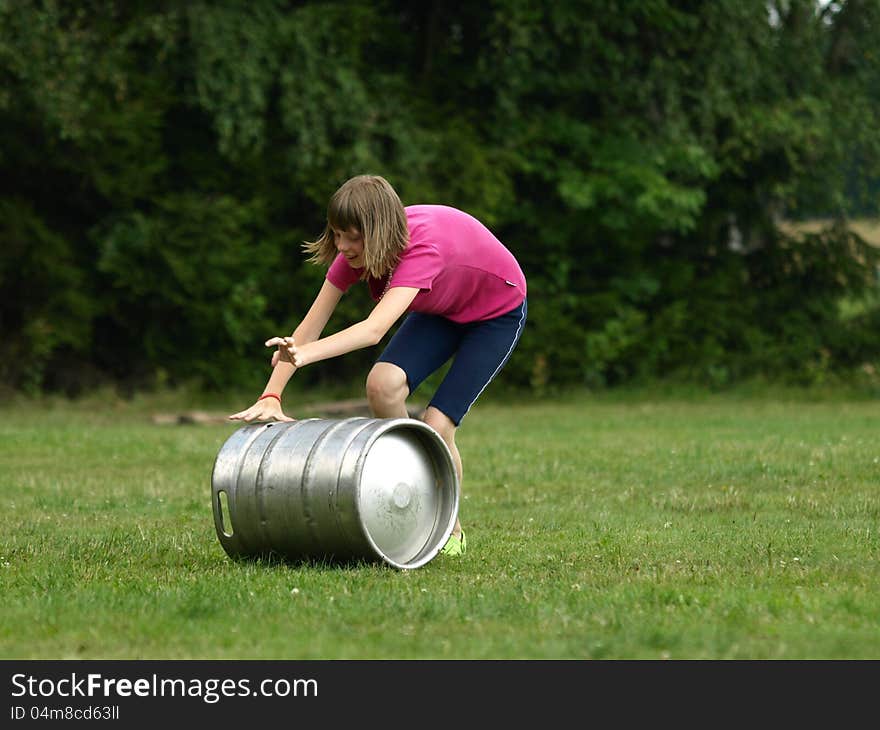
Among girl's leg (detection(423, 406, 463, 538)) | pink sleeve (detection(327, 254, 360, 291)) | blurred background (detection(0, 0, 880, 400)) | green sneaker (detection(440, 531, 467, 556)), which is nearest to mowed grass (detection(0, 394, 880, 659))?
green sneaker (detection(440, 531, 467, 556))

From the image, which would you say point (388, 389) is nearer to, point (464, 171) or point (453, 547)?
point (453, 547)

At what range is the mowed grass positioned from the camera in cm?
530

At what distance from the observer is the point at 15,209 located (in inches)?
766

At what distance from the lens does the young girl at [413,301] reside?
6.68m

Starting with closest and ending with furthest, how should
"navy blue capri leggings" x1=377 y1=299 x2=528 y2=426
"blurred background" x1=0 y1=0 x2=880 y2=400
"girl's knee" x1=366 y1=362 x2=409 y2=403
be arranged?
"girl's knee" x1=366 y1=362 x2=409 y2=403
"navy blue capri leggings" x1=377 y1=299 x2=528 y2=426
"blurred background" x1=0 y1=0 x2=880 y2=400

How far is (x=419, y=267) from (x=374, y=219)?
1.04 feet

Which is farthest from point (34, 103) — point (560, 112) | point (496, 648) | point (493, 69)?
point (496, 648)

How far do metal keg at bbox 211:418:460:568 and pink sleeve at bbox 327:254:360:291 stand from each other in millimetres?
721

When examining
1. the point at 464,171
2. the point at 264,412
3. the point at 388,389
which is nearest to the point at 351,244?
the point at 388,389

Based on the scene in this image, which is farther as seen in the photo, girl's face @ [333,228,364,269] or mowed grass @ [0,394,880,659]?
girl's face @ [333,228,364,269]

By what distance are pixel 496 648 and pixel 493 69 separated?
1704 cm

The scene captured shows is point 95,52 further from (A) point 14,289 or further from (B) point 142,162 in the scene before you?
(A) point 14,289

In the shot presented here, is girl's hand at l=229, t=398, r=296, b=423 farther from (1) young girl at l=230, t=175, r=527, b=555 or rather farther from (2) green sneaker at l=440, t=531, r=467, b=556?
(2) green sneaker at l=440, t=531, r=467, b=556

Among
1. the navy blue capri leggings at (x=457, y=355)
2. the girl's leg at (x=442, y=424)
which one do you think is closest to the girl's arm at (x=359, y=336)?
the navy blue capri leggings at (x=457, y=355)
